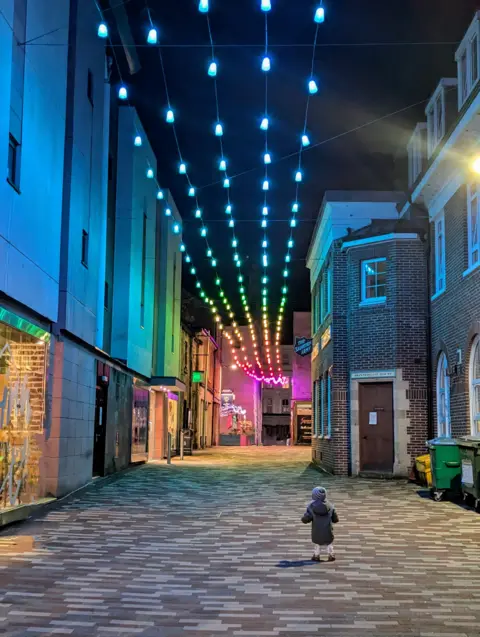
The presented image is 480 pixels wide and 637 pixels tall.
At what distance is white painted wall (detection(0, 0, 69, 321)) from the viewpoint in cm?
1091

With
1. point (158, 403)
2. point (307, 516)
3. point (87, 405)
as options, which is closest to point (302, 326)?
point (158, 403)

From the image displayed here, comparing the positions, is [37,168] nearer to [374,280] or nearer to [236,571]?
[236,571]

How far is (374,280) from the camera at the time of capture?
2139cm

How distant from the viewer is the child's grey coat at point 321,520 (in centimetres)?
886

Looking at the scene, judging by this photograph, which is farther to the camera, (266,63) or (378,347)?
(378,347)

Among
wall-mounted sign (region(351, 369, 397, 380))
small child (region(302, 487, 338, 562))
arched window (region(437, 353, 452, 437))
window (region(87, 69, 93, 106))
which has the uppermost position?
window (region(87, 69, 93, 106))

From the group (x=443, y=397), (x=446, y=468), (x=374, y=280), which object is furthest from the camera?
(x=374, y=280)

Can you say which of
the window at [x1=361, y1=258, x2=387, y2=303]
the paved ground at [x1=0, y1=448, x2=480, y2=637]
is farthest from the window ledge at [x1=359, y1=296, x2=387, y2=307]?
the paved ground at [x1=0, y1=448, x2=480, y2=637]

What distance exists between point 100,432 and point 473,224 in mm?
10482

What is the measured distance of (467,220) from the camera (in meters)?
16.6

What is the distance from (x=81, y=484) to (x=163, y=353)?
1359cm

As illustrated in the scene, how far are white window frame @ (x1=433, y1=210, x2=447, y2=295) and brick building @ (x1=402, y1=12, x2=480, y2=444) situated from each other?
0.08 ft

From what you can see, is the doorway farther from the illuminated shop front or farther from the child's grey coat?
the child's grey coat

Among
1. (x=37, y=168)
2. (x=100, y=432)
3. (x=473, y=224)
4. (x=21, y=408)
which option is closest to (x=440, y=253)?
(x=473, y=224)
